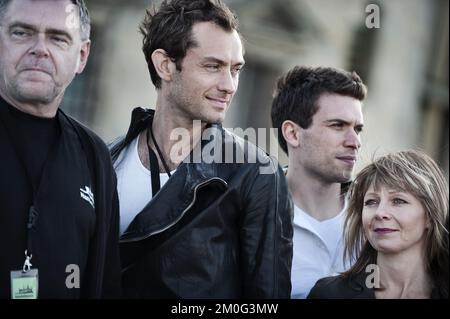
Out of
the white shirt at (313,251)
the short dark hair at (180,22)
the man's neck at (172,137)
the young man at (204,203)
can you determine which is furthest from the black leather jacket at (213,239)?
the short dark hair at (180,22)

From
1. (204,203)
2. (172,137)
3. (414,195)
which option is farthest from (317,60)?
(204,203)

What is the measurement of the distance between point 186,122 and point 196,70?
0.26 m

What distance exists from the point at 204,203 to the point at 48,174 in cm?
77

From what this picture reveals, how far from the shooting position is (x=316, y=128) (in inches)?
190

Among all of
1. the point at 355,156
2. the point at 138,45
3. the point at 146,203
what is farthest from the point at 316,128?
the point at 138,45

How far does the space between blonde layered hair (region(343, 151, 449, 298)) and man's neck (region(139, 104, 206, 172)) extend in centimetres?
83

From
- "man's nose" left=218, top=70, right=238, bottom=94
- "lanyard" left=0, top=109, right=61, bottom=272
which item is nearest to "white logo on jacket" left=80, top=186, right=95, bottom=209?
"lanyard" left=0, top=109, right=61, bottom=272

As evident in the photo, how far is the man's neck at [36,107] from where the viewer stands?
11.5ft

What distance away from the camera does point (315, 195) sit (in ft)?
15.4

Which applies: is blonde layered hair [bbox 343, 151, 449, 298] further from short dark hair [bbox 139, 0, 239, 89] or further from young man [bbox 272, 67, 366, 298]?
short dark hair [bbox 139, 0, 239, 89]

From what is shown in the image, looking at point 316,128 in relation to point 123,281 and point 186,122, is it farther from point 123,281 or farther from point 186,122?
point 123,281

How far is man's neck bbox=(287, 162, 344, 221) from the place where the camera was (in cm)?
466

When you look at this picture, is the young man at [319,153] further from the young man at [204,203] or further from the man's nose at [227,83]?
the man's nose at [227,83]

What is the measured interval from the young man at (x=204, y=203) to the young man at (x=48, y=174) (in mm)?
206
